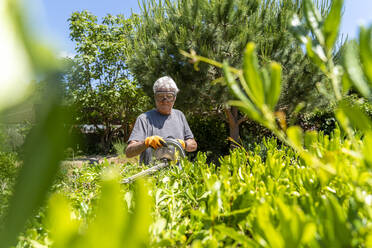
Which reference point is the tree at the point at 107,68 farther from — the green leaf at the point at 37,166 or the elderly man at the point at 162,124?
the green leaf at the point at 37,166

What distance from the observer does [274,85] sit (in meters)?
0.23

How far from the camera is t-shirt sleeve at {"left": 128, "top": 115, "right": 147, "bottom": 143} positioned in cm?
259

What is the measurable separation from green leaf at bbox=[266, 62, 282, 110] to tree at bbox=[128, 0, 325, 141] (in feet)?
20.3

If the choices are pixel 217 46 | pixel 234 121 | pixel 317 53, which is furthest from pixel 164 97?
pixel 234 121

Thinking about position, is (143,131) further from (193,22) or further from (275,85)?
(193,22)

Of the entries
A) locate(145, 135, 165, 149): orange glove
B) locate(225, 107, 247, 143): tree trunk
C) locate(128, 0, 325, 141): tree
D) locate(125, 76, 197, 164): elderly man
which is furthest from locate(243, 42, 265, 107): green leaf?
locate(225, 107, 247, 143): tree trunk

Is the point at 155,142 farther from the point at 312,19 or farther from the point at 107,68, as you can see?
the point at 107,68

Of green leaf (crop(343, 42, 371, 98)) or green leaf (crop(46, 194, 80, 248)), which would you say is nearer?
green leaf (crop(46, 194, 80, 248))

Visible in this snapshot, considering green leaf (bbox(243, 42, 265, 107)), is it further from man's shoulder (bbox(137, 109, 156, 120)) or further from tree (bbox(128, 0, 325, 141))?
tree (bbox(128, 0, 325, 141))

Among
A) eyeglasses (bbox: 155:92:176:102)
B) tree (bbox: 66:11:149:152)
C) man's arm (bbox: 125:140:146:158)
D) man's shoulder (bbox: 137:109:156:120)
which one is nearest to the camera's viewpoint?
man's arm (bbox: 125:140:146:158)

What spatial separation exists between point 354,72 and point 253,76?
132 millimetres

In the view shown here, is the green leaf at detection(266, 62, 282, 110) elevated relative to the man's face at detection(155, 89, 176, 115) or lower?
lower

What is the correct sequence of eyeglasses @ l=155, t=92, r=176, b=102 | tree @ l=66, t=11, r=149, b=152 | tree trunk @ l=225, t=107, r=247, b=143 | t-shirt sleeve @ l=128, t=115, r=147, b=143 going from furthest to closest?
tree @ l=66, t=11, r=149, b=152 < tree trunk @ l=225, t=107, r=247, b=143 < eyeglasses @ l=155, t=92, r=176, b=102 < t-shirt sleeve @ l=128, t=115, r=147, b=143

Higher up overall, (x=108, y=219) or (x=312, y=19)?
(x=312, y=19)
